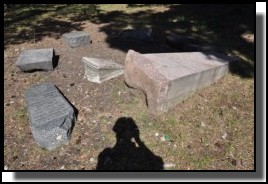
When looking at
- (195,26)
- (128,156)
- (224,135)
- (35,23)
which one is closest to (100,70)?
(128,156)

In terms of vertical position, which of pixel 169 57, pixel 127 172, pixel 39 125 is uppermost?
pixel 169 57

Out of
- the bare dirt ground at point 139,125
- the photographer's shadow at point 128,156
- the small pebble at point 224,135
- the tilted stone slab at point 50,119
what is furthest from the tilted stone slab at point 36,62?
the small pebble at point 224,135

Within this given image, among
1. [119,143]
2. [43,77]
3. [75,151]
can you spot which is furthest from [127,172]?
[43,77]

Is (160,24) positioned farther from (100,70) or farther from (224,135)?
(224,135)

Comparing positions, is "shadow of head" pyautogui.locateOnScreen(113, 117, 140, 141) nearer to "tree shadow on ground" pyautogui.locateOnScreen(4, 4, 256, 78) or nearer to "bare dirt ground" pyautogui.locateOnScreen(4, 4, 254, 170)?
"bare dirt ground" pyautogui.locateOnScreen(4, 4, 254, 170)

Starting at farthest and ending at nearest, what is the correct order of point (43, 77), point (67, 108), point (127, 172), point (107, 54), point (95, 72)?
point (107, 54), point (43, 77), point (95, 72), point (67, 108), point (127, 172)

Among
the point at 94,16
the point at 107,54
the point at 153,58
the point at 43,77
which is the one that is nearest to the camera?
the point at 153,58

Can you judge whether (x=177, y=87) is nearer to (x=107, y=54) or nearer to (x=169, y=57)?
(x=169, y=57)

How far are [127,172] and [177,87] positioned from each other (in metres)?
Answer: 1.66

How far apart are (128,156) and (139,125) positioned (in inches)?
25.8

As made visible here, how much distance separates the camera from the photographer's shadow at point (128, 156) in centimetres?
440

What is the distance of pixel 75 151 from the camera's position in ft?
15.1

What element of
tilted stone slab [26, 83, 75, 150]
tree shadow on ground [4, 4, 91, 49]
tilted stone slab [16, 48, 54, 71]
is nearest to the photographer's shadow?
tilted stone slab [26, 83, 75, 150]

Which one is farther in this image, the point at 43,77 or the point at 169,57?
the point at 43,77
